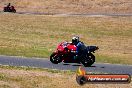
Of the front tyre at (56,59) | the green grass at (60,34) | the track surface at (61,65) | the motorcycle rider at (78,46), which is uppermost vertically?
the motorcycle rider at (78,46)

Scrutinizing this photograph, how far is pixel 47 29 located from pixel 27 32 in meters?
3.60

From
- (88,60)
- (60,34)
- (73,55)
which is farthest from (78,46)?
(60,34)

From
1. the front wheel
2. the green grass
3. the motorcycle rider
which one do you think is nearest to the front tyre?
the motorcycle rider

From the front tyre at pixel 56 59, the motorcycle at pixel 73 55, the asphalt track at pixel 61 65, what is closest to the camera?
the asphalt track at pixel 61 65

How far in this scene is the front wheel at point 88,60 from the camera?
28.7m

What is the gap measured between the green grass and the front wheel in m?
3.85

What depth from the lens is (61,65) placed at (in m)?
28.6

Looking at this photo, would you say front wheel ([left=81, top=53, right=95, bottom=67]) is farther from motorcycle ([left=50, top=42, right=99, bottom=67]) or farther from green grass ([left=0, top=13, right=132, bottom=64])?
green grass ([left=0, top=13, right=132, bottom=64])

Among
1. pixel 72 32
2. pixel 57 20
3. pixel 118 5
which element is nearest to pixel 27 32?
pixel 72 32

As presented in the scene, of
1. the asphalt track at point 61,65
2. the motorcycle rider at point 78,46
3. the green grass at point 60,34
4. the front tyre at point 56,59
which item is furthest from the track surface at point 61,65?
the green grass at point 60,34

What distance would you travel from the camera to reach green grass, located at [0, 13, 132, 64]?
36.4 m

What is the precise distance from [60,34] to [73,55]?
794 inches

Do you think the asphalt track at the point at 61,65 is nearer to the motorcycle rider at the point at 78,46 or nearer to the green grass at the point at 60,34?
the motorcycle rider at the point at 78,46

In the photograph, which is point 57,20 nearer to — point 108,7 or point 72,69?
point 108,7
